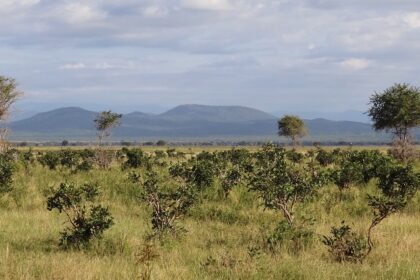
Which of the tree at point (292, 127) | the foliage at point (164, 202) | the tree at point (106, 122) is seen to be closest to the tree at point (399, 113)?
the tree at point (106, 122)

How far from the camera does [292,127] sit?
9450 centimetres

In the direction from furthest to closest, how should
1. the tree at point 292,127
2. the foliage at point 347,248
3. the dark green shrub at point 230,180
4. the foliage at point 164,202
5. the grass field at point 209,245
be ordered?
1. the tree at point 292,127
2. the dark green shrub at point 230,180
3. the foliage at point 164,202
4. the foliage at point 347,248
5. the grass field at point 209,245

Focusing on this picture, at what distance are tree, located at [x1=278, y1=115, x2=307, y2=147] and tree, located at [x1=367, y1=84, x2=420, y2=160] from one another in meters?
51.9

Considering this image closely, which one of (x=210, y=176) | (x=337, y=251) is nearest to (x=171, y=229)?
(x=337, y=251)

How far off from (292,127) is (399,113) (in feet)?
182

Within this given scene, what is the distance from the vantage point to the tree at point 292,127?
94.5m

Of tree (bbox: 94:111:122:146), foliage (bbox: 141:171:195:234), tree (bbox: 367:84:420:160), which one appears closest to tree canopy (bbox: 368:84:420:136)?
tree (bbox: 367:84:420:160)

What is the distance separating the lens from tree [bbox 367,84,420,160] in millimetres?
39312

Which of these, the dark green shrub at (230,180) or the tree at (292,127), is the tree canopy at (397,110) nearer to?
the dark green shrub at (230,180)

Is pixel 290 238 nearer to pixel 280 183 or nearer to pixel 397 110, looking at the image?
pixel 280 183

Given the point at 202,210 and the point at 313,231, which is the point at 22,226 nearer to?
the point at 202,210

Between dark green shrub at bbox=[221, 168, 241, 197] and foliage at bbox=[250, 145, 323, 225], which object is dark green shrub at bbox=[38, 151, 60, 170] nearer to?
dark green shrub at bbox=[221, 168, 241, 197]

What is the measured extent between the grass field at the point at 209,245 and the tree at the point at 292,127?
244 feet

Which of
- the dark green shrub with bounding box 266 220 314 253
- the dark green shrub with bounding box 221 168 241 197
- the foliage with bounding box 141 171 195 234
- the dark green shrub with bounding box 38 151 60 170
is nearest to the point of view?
the dark green shrub with bounding box 266 220 314 253
